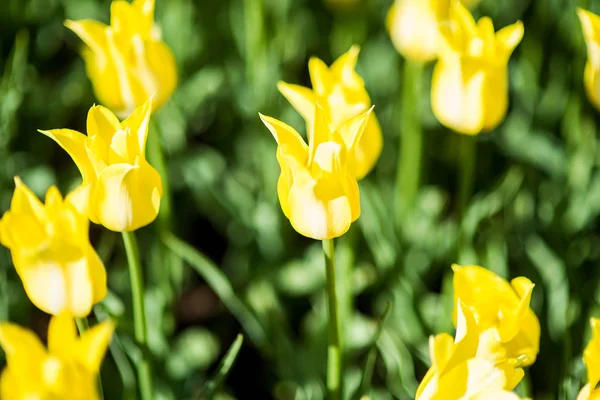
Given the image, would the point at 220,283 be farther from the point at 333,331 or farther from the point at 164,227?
the point at 333,331

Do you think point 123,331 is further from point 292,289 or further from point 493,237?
point 493,237

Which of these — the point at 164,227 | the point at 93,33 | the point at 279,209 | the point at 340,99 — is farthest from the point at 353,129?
the point at 279,209

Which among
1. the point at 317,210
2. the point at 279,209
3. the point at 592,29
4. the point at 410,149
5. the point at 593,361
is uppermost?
the point at 592,29

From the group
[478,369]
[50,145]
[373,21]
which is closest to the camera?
[478,369]

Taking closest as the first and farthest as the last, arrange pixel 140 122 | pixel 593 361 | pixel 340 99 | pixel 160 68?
pixel 593 361
pixel 140 122
pixel 340 99
pixel 160 68

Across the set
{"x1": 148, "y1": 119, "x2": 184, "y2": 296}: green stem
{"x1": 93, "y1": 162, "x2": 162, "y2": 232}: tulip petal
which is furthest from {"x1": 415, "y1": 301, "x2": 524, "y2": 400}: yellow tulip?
{"x1": 148, "y1": 119, "x2": 184, "y2": 296}: green stem

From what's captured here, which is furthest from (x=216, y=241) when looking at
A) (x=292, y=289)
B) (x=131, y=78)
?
(x=131, y=78)

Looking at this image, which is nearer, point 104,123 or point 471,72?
point 104,123
